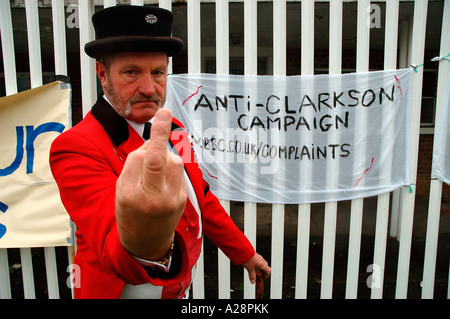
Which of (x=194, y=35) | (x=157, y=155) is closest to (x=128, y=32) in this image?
(x=157, y=155)

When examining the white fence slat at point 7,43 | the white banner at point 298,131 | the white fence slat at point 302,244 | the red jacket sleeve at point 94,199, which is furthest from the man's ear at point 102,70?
the white fence slat at point 302,244

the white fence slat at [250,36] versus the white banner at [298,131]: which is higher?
the white fence slat at [250,36]

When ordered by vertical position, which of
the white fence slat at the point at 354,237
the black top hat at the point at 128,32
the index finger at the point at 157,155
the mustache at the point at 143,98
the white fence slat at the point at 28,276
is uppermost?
the black top hat at the point at 128,32

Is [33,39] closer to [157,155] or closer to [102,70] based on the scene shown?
[102,70]

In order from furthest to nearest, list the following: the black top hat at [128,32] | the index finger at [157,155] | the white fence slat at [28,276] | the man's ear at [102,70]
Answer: the white fence slat at [28,276] < the man's ear at [102,70] < the black top hat at [128,32] < the index finger at [157,155]

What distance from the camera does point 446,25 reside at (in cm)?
221

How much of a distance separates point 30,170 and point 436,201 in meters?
3.23

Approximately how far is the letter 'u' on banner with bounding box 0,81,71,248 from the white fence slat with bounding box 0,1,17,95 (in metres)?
0.18

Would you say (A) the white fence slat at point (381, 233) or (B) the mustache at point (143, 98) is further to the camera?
(A) the white fence slat at point (381, 233)

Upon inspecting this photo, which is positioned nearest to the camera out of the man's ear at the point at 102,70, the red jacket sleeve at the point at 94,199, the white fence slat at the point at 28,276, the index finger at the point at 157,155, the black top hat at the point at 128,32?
the index finger at the point at 157,155

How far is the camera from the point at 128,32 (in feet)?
3.83

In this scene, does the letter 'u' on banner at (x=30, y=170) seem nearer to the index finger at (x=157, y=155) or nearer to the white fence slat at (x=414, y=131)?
the index finger at (x=157, y=155)

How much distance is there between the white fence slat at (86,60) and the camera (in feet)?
7.04

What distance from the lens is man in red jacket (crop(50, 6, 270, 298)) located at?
639 mm
